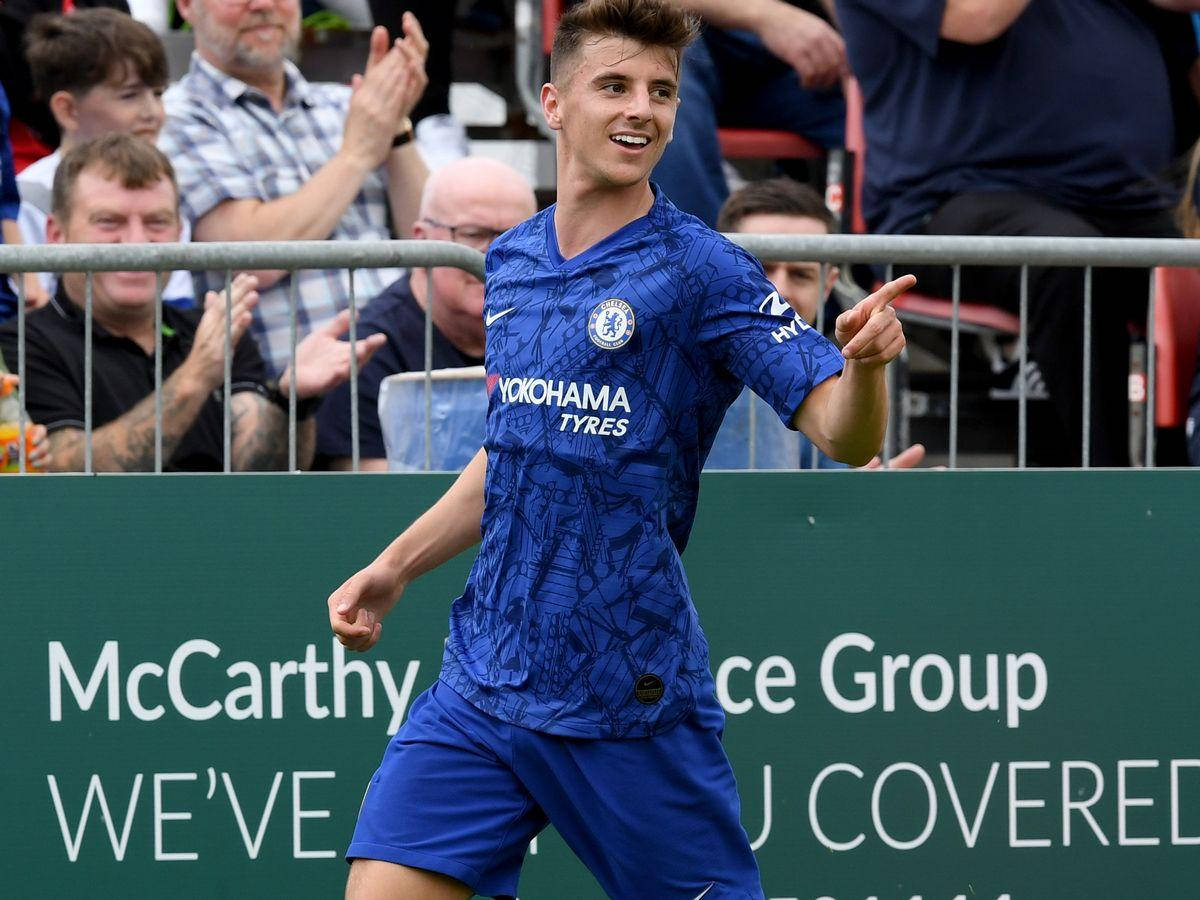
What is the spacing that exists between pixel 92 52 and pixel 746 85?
2.31 m

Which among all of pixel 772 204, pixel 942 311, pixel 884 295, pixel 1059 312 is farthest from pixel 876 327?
pixel 942 311

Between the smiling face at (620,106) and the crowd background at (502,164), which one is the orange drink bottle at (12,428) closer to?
the crowd background at (502,164)

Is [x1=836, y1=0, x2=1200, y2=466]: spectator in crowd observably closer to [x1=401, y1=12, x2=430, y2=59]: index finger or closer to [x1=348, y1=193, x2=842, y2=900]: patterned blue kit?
[x1=401, y1=12, x2=430, y2=59]: index finger

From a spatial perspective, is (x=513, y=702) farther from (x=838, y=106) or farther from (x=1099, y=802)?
(x=838, y=106)

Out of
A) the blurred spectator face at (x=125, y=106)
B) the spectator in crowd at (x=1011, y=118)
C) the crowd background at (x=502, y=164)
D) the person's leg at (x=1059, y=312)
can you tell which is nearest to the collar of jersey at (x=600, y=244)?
the crowd background at (x=502, y=164)

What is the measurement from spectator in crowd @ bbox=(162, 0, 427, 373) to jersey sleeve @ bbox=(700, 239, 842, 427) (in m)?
2.77

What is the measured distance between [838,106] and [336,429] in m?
2.86

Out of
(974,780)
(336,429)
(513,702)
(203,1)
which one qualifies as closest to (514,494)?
(513,702)

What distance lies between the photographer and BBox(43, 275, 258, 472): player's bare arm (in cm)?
440

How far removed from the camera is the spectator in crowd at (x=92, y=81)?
19.3ft

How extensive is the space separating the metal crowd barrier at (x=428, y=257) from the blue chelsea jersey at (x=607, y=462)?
1099 mm

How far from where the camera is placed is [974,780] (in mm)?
4492

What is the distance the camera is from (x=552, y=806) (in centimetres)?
318

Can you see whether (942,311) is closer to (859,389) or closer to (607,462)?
(607,462)
